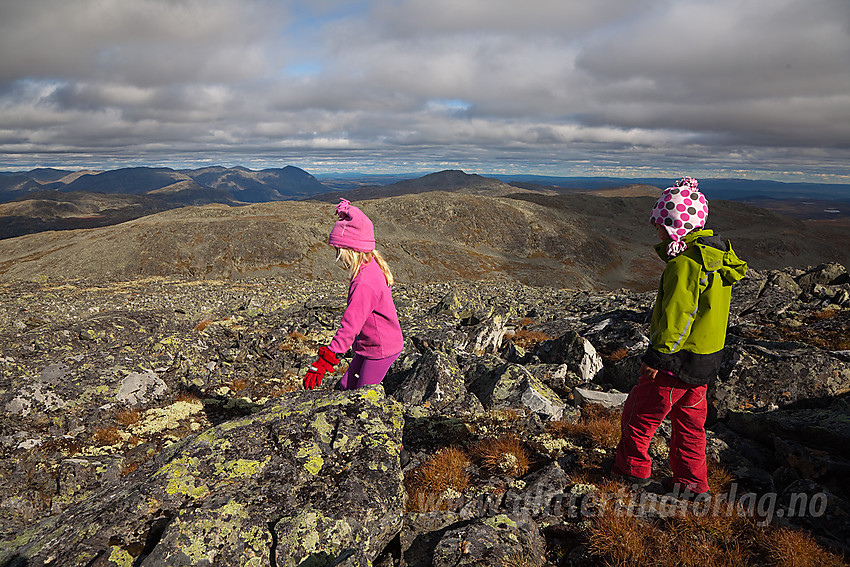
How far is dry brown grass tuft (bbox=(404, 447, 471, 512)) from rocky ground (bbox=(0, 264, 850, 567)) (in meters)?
0.03

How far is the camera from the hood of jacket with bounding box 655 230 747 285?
16.9 ft

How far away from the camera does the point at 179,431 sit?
9297 millimetres

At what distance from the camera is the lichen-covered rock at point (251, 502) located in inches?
150

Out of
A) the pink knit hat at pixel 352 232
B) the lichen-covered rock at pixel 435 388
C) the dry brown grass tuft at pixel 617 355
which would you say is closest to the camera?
the pink knit hat at pixel 352 232

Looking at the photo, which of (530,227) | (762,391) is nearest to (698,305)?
(762,391)

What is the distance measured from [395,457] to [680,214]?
5303mm

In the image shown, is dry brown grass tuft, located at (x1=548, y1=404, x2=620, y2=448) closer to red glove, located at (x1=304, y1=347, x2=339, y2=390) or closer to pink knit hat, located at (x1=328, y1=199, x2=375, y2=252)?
red glove, located at (x1=304, y1=347, x2=339, y2=390)

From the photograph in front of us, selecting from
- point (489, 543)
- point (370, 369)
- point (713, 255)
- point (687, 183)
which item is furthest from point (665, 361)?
point (370, 369)

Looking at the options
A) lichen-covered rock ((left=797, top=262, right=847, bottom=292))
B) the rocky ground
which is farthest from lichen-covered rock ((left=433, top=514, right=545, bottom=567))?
lichen-covered rock ((left=797, top=262, right=847, bottom=292))

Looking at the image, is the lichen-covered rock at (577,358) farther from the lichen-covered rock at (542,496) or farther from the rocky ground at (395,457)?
the lichen-covered rock at (542,496)

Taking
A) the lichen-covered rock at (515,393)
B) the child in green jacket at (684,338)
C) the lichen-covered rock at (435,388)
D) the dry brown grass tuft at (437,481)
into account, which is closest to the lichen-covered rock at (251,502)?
the dry brown grass tuft at (437,481)

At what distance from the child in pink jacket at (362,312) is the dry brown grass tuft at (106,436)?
6.14 metres

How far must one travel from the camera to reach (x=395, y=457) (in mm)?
5344

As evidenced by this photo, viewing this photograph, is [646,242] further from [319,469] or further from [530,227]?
[319,469]
